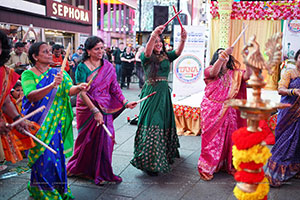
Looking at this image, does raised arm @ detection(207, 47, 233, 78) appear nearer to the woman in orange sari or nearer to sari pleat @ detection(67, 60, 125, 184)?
sari pleat @ detection(67, 60, 125, 184)

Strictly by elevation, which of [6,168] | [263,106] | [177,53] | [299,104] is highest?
[177,53]

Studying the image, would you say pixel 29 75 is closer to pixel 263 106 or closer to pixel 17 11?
pixel 263 106

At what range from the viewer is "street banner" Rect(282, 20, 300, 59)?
8555 mm

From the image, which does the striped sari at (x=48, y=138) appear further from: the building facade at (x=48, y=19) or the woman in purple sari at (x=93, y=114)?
the building facade at (x=48, y=19)

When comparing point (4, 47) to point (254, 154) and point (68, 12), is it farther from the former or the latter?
point (68, 12)

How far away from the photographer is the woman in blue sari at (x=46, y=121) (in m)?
2.55

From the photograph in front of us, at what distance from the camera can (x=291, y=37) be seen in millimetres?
8688

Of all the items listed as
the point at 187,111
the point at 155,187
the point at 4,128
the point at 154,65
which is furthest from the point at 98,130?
the point at 187,111

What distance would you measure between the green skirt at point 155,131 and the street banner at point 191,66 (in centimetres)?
369

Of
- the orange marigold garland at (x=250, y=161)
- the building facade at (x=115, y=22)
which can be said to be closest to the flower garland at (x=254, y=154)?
the orange marigold garland at (x=250, y=161)

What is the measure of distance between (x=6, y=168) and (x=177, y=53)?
253 centimetres

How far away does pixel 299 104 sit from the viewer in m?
3.06

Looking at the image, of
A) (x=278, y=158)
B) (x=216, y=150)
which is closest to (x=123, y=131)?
(x=216, y=150)

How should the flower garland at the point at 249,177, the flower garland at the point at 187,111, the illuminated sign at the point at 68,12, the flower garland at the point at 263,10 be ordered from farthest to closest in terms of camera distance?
the illuminated sign at the point at 68,12 → the flower garland at the point at 263,10 → the flower garland at the point at 187,111 → the flower garland at the point at 249,177
